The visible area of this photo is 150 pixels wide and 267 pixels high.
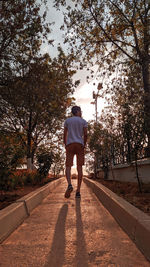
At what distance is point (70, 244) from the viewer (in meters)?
2.74

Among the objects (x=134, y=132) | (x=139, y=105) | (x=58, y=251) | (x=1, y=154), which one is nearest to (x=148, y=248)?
(x=58, y=251)

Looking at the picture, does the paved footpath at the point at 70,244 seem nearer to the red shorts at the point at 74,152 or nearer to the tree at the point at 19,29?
the red shorts at the point at 74,152

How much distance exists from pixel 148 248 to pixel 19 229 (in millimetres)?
1847

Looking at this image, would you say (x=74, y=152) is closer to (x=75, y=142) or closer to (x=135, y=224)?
(x=75, y=142)

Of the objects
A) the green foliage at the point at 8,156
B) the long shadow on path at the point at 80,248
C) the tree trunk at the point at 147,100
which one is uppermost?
the tree trunk at the point at 147,100

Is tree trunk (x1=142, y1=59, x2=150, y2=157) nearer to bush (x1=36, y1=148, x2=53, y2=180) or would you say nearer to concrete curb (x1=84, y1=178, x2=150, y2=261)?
concrete curb (x1=84, y1=178, x2=150, y2=261)

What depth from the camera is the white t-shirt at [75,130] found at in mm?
5977

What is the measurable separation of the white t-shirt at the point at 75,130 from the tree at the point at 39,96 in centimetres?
125

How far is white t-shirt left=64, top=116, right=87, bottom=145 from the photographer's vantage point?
598 centimetres

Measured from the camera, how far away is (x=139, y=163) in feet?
24.7

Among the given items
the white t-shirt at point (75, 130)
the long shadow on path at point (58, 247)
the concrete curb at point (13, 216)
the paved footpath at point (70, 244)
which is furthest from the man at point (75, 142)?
the long shadow on path at point (58, 247)

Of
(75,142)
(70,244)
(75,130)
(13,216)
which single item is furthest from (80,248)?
(75,130)

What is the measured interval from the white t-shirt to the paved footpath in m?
2.21

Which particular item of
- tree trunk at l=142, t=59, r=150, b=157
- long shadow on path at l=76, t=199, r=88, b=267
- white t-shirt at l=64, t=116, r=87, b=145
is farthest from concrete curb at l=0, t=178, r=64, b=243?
tree trunk at l=142, t=59, r=150, b=157
